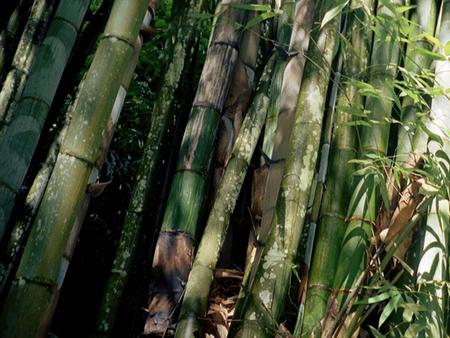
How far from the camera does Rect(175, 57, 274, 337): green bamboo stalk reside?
Result: 1.71m

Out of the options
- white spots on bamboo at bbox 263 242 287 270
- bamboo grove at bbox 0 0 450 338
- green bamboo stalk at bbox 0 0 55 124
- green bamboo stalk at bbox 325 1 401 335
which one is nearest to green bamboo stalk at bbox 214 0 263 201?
bamboo grove at bbox 0 0 450 338

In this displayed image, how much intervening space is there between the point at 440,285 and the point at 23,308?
3.16 feet

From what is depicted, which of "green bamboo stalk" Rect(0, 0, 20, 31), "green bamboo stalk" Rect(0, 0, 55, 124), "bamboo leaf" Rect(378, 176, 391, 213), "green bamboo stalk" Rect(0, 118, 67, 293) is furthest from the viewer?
"green bamboo stalk" Rect(0, 0, 20, 31)

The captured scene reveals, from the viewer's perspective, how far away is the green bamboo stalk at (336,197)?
1746 millimetres

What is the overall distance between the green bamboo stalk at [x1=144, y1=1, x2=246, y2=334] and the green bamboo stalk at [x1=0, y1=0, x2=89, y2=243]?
0.43 m

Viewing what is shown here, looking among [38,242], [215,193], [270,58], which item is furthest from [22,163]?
[270,58]

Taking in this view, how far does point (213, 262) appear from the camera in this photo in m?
1.81

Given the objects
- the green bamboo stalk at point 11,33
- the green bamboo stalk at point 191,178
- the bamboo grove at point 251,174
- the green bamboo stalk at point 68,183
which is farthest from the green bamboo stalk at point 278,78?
the green bamboo stalk at point 11,33

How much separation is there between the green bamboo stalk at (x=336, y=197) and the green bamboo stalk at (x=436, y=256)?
9.6 inches

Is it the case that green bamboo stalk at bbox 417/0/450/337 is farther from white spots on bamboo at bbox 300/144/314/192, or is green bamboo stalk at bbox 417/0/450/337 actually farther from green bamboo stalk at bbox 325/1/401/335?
white spots on bamboo at bbox 300/144/314/192

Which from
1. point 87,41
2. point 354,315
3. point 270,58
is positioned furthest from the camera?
point 87,41

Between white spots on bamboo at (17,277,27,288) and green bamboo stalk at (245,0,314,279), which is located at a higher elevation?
green bamboo stalk at (245,0,314,279)

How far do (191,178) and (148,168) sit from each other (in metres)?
0.43

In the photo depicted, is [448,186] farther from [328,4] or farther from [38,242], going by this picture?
[38,242]
